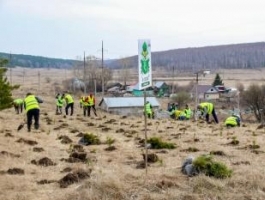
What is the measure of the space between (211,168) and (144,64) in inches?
87.8

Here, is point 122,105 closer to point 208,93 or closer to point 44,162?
point 208,93

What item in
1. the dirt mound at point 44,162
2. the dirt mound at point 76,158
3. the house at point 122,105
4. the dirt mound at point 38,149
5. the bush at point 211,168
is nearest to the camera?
the bush at point 211,168

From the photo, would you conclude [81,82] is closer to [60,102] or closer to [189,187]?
[60,102]

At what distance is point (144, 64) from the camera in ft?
31.3

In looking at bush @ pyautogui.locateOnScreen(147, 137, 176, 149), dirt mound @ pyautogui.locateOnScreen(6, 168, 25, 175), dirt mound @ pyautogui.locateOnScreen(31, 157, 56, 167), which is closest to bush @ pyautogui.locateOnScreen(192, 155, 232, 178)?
dirt mound @ pyautogui.locateOnScreen(6, 168, 25, 175)

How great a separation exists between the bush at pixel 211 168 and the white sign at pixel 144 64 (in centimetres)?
170

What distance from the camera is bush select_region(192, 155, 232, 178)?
9.14 meters

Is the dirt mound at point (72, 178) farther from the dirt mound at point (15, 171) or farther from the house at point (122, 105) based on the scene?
the house at point (122, 105)

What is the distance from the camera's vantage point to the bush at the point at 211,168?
914cm

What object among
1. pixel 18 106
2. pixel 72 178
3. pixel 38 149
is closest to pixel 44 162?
pixel 38 149

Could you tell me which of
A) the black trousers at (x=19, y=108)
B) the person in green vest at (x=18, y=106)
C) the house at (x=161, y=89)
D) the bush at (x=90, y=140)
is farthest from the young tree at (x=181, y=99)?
the bush at (x=90, y=140)

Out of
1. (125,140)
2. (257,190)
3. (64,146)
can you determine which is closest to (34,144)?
(64,146)

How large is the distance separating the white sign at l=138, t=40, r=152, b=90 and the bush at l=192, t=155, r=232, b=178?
1699 millimetres

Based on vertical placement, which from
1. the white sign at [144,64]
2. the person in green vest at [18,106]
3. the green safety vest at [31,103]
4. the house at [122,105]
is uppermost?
the white sign at [144,64]
